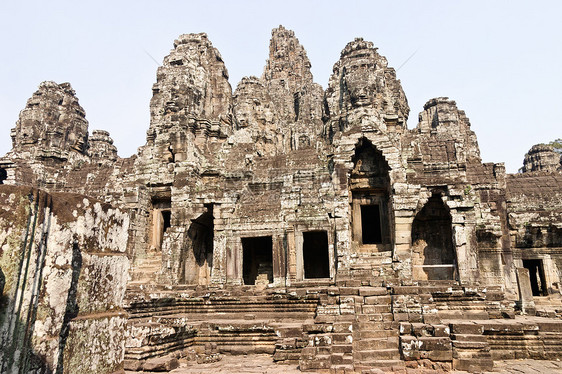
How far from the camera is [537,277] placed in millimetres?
21078

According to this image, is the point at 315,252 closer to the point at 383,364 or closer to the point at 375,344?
the point at 375,344

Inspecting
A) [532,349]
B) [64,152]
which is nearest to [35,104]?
[64,152]

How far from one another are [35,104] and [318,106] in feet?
72.7

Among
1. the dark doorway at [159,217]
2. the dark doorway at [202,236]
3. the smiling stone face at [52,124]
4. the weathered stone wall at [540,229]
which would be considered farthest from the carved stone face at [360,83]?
the smiling stone face at [52,124]

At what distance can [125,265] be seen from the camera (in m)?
3.59

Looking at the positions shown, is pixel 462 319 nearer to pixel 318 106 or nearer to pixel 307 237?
pixel 307 237

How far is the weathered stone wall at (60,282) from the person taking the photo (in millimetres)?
2570

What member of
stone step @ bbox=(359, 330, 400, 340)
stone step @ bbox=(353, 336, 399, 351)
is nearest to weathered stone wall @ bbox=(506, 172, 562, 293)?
stone step @ bbox=(359, 330, 400, 340)

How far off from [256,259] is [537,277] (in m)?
14.4

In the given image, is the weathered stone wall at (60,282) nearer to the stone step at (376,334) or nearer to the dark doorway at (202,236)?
the stone step at (376,334)

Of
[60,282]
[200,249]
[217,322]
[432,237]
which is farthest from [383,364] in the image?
[200,249]

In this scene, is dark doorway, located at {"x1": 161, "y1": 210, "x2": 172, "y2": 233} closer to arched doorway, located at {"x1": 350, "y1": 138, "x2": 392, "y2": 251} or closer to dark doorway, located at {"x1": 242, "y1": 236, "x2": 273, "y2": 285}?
dark doorway, located at {"x1": 242, "y1": 236, "x2": 273, "y2": 285}

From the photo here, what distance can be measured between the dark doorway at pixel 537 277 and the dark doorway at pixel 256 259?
11.8 metres

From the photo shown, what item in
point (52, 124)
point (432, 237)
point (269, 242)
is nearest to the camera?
point (432, 237)
